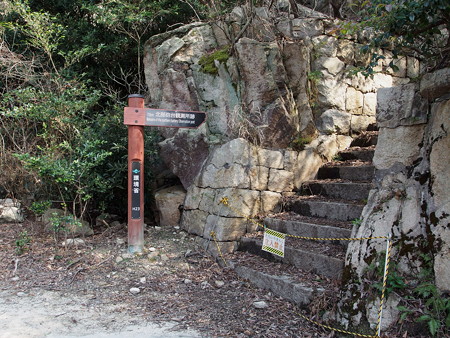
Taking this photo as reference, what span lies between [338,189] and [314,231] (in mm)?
897

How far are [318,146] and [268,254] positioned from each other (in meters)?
2.09

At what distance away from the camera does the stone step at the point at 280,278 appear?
149 inches

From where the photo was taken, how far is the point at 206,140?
6.08 meters

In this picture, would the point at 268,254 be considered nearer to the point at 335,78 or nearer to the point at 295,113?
the point at 295,113

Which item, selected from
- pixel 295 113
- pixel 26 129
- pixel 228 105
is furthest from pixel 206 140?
pixel 26 129

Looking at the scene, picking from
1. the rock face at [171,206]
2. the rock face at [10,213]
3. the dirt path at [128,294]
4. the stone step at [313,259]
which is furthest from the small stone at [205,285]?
the rock face at [10,213]

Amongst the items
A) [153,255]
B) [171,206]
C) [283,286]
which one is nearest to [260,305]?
[283,286]

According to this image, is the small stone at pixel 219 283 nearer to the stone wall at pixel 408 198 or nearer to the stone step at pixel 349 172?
the stone wall at pixel 408 198

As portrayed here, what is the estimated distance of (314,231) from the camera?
4691mm

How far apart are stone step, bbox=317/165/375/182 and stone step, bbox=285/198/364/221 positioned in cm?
59

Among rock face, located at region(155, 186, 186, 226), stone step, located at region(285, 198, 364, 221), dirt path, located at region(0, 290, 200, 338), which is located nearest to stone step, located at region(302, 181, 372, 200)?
stone step, located at region(285, 198, 364, 221)

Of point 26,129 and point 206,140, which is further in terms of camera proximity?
point 26,129

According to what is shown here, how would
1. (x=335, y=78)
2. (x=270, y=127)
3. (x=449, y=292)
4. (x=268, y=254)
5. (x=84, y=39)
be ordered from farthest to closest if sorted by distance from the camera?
(x=84, y=39)
(x=335, y=78)
(x=270, y=127)
(x=268, y=254)
(x=449, y=292)

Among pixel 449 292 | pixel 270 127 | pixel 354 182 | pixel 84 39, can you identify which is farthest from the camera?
pixel 84 39
